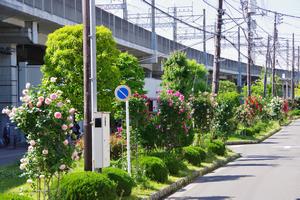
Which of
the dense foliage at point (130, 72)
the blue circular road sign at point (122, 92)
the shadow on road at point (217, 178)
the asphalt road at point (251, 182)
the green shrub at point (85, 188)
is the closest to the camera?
the green shrub at point (85, 188)

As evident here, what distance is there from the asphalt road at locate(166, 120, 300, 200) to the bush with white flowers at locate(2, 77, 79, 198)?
465 cm

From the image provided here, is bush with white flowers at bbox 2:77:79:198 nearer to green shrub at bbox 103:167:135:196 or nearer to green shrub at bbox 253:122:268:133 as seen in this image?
green shrub at bbox 103:167:135:196

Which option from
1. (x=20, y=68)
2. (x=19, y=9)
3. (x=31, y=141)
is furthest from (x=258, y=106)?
(x=31, y=141)

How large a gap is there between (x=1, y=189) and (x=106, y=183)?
13.1 feet

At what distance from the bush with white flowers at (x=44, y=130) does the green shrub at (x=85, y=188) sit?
0.77 m

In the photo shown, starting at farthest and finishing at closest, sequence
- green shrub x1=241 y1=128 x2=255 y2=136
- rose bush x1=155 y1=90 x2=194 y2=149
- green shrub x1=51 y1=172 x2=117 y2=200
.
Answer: green shrub x1=241 y1=128 x2=255 y2=136 < rose bush x1=155 y1=90 x2=194 y2=149 < green shrub x1=51 y1=172 x2=117 y2=200

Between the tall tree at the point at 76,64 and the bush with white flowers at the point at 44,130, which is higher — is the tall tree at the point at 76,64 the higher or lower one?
the higher one

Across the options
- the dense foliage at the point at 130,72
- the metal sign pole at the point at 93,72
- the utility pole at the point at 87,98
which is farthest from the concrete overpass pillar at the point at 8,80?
the utility pole at the point at 87,98

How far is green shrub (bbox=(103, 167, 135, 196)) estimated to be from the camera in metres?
11.5

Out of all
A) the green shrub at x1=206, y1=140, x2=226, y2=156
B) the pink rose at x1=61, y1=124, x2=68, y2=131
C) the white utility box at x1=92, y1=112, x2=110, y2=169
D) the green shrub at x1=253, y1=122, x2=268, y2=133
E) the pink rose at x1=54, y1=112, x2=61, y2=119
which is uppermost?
the pink rose at x1=54, y1=112, x2=61, y2=119

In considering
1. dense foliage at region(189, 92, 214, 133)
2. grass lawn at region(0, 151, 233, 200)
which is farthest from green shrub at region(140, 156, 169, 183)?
dense foliage at region(189, 92, 214, 133)

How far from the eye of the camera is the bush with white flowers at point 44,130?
8820 mm

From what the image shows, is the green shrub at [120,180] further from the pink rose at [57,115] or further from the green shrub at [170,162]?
the green shrub at [170,162]

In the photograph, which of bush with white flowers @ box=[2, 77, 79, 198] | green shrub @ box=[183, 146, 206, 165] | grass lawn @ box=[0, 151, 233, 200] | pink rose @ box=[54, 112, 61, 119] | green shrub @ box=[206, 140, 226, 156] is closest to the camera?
pink rose @ box=[54, 112, 61, 119]
